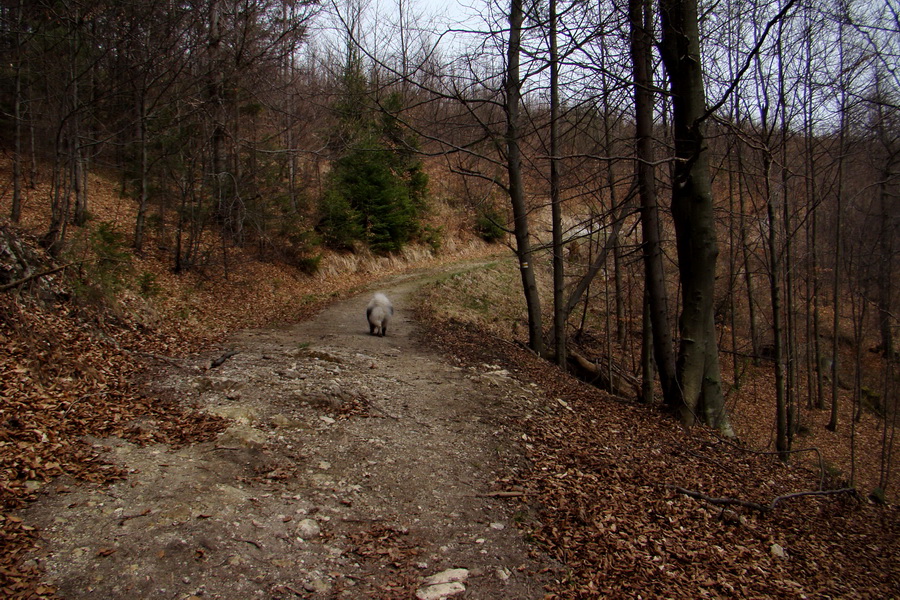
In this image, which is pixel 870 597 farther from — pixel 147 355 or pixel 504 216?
pixel 504 216

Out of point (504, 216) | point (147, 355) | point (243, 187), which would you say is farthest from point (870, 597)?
point (504, 216)

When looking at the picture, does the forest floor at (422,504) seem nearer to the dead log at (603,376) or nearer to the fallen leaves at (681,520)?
the fallen leaves at (681,520)

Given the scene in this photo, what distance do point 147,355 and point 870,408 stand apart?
2386 cm

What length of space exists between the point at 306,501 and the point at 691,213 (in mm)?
5822

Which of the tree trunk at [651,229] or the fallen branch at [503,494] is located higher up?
the tree trunk at [651,229]

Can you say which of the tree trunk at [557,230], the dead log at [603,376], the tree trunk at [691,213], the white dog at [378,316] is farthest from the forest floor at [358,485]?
the dead log at [603,376]

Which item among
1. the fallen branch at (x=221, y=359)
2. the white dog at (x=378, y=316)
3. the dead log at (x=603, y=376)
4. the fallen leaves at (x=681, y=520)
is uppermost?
the white dog at (x=378, y=316)

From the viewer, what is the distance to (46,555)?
3.03 meters

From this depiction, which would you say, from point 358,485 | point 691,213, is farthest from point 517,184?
point 358,485

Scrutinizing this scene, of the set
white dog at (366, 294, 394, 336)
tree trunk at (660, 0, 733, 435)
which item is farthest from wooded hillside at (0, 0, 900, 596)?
white dog at (366, 294, 394, 336)

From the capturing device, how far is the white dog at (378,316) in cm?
1040

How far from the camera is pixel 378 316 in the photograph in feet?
34.1

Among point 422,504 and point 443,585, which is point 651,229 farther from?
point 443,585

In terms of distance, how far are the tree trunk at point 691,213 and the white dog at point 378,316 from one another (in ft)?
18.7
